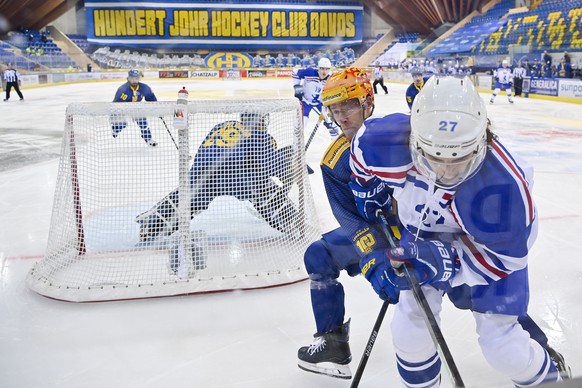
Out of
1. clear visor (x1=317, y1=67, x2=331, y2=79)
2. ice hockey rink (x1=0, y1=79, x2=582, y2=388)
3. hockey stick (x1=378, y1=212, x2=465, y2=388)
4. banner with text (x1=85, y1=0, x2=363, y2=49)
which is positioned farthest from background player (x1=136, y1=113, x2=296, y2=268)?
banner with text (x1=85, y1=0, x2=363, y2=49)

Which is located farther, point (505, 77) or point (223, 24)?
point (223, 24)

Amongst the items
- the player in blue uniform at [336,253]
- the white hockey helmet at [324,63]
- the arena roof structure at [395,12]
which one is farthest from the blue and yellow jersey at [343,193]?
the arena roof structure at [395,12]

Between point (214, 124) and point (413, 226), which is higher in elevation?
point (214, 124)

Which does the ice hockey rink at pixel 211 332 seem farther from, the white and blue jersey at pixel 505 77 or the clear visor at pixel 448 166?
the white and blue jersey at pixel 505 77

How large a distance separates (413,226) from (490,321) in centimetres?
29

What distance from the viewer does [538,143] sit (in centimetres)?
659

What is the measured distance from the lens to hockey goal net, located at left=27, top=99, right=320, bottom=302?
256cm

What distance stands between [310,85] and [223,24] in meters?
22.7

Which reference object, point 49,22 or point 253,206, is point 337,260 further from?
point 49,22

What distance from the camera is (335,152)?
167 centimetres

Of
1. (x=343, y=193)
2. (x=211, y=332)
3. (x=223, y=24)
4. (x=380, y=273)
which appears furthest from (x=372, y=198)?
(x=223, y=24)

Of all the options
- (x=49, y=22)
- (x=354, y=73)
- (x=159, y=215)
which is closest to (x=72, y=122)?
(x=159, y=215)

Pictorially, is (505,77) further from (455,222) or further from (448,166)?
(448,166)

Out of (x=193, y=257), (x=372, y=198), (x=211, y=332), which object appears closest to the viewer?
(x=372, y=198)
